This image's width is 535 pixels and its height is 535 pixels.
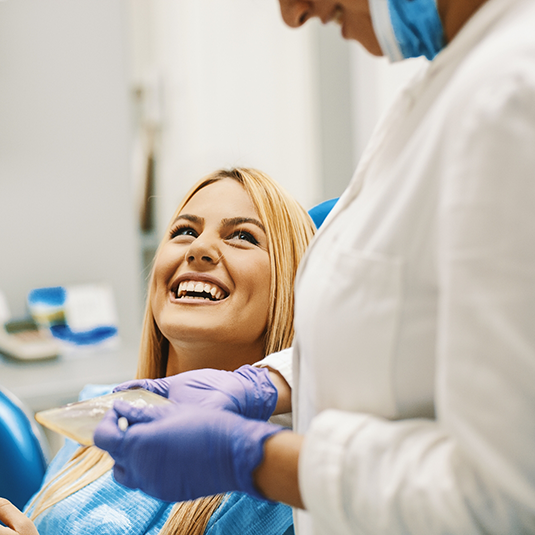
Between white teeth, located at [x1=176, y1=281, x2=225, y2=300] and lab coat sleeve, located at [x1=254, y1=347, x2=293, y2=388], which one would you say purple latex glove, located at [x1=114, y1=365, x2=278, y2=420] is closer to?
lab coat sleeve, located at [x1=254, y1=347, x2=293, y2=388]

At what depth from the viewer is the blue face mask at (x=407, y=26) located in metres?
0.58

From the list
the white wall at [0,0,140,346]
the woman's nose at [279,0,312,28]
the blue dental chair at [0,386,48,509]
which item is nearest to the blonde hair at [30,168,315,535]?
the blue dental chair at [0,386,48,509]

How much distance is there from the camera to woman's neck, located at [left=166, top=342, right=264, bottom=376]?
4.08ft

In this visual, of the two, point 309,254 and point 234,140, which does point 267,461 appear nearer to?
point 309,254

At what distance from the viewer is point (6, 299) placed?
2504 millimetres

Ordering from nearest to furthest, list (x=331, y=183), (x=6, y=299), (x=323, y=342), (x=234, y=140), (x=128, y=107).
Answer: (x=323, y=342) < (x=6, y=299) < (x=128, y=107) < (x=331, y=183) < (x=234, y=140)

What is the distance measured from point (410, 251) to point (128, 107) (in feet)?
7.74

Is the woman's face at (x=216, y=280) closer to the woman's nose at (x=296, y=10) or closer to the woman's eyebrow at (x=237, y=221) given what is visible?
the woman's eyebrow at (x=237, y=221)

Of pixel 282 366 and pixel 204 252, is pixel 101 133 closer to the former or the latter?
pixel 204 252

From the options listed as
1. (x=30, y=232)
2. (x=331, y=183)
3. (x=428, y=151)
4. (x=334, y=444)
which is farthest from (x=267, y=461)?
(x=331, y=183)

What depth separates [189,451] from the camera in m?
0.65

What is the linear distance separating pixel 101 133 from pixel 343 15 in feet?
7.13

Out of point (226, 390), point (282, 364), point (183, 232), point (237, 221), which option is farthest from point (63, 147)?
point (226, 390)

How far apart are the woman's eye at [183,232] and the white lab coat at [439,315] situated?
72 cm
